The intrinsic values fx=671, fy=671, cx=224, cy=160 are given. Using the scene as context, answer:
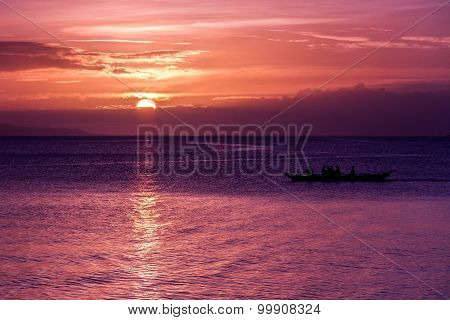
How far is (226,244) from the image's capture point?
83.0 feet

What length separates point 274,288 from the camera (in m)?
19.1

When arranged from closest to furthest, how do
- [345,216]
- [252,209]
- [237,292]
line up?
1. [237,292]
2. [345,216]
3. [252,209]

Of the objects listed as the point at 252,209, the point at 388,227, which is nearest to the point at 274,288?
the point at 388,227

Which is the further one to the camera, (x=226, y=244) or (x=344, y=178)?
(x=344, y=178)

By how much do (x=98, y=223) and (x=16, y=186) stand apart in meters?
23.3

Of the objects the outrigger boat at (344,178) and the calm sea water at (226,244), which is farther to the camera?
the outrigger boat at (344,178)

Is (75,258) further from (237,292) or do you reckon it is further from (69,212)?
(69,212)

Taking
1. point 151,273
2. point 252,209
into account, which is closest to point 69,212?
point 252,209

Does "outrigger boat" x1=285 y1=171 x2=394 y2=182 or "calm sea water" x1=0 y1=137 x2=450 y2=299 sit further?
"outrigger boat" x1=285 y1=171 x2=394 y2=182

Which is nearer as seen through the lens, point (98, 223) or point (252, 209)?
point (98, 223)

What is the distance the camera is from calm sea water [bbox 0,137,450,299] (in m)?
19.2

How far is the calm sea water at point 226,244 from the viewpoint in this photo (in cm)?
1922
